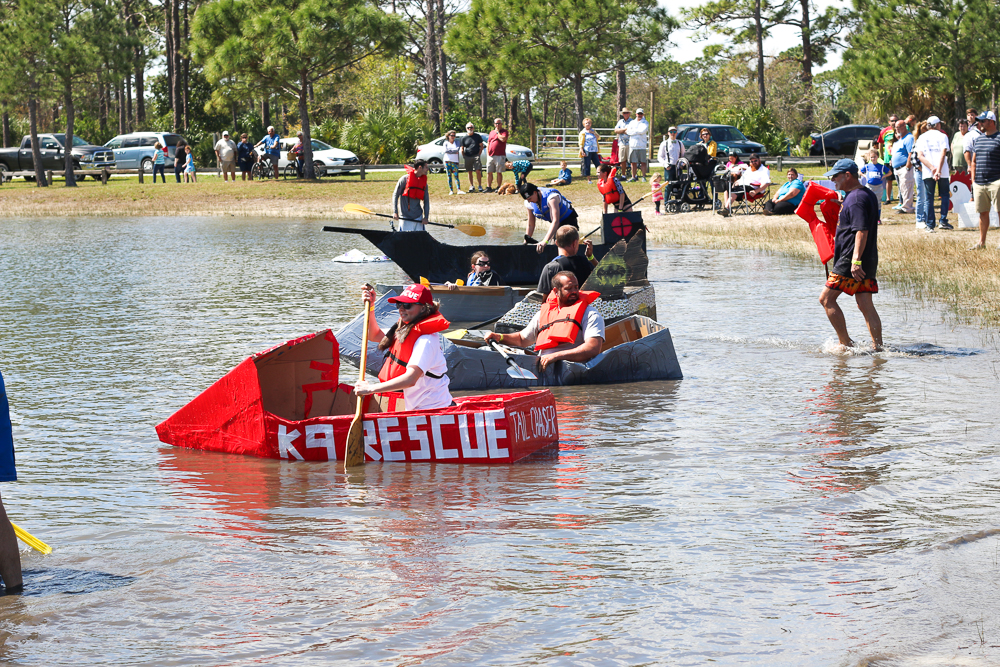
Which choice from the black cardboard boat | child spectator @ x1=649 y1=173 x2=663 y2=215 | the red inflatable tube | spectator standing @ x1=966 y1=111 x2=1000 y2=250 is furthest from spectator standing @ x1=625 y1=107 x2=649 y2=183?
the red inflatable tube

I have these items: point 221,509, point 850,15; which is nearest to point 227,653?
point 221,509

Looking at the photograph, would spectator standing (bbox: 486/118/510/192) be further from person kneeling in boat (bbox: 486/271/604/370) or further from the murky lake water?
person kneeling in boat (bbox: 486/271/604/370)

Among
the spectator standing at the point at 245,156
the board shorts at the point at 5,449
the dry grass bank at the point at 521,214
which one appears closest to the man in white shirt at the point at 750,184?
the dry grass bank at the point at 521,214

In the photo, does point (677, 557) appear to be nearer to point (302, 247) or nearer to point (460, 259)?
point (460, 259)

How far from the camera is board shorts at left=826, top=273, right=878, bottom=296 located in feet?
35.6

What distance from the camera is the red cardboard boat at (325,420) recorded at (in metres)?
7.93

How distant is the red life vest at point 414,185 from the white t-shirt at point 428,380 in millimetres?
9503

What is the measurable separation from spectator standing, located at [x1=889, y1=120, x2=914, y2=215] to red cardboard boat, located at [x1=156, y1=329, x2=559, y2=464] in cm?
1551

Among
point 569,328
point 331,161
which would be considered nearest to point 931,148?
point 569,328

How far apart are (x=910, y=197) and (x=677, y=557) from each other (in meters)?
18.5

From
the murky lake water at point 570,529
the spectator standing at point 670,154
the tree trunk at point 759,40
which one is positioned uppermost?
the tree trunk at point 759,40

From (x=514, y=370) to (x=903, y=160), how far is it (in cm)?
1407

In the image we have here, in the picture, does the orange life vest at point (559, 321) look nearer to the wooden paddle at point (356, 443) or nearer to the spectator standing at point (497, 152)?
the wooden paddle at point (356, 443)

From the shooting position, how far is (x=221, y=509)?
7.08 meters
